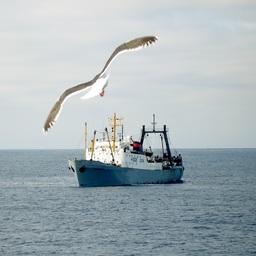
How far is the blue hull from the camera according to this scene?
10256 cm

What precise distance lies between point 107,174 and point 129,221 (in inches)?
1364

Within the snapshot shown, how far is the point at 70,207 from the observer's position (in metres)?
84.8

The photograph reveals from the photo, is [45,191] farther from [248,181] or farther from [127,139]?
[248,181]

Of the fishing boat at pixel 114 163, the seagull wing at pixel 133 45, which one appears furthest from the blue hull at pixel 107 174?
the seagull wing at pixel 133 45

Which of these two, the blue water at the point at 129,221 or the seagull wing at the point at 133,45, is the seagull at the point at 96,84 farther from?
the blue water at the point at 129,221

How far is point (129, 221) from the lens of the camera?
70750 millimetres

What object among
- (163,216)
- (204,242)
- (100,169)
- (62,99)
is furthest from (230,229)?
(62,99)

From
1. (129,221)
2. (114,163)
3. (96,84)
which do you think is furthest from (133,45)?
(114,163)

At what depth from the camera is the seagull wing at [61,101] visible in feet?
38.4

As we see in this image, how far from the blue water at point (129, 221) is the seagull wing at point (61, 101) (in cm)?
3927

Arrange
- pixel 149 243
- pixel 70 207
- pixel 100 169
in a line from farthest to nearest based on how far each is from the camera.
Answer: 1. pixel 100 169
2. pixel 70 207
3. pixel 149 243

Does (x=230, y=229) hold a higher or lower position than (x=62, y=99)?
lower

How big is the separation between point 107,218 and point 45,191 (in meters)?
41.2

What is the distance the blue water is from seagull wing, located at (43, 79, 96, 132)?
129 feet
